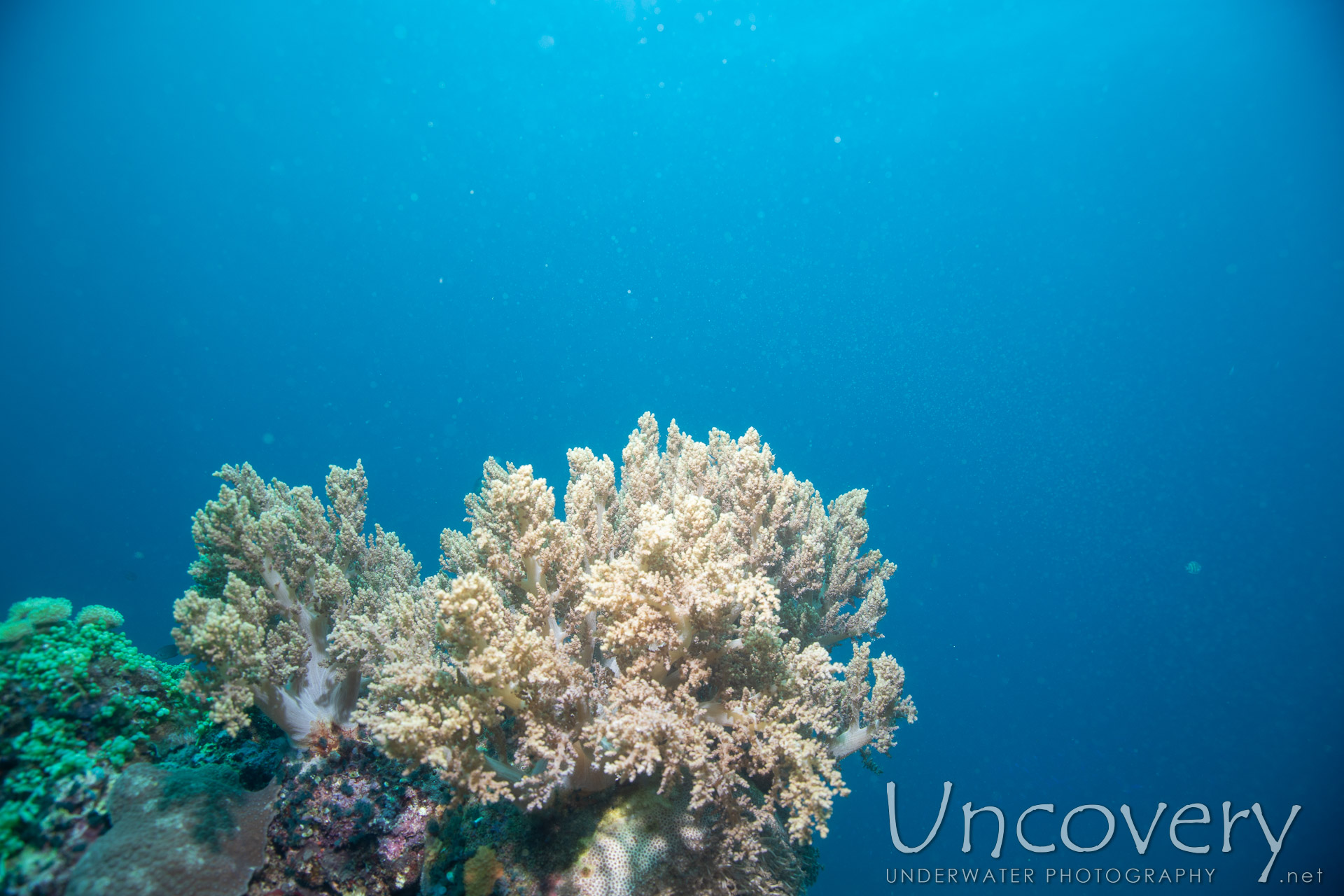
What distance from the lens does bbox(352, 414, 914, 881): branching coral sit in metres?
3.04

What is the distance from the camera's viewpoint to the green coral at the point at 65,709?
3.32m

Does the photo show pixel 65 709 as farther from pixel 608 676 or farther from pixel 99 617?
pixel 608 676

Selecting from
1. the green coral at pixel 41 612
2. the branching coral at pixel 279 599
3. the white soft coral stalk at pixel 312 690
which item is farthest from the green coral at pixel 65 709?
the white soft coral stalk at pixel 312 690

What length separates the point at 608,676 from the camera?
383 centimetres

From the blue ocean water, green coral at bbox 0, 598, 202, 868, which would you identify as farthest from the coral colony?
the blue ocean water

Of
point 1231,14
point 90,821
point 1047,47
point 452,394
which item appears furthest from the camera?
point 452,394

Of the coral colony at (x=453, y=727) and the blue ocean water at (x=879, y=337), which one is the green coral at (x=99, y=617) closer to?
the coral colony at (x=453, y=727)

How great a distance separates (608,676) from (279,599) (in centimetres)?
319

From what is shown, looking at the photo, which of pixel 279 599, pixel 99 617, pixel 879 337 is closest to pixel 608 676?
pixel 279 599

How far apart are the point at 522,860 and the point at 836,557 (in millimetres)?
4775

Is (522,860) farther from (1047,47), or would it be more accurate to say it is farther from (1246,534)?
(1246,534)

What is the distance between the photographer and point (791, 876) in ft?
12.4

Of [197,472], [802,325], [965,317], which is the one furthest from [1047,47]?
[197,472]

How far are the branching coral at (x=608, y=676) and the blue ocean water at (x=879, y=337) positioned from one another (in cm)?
3487
